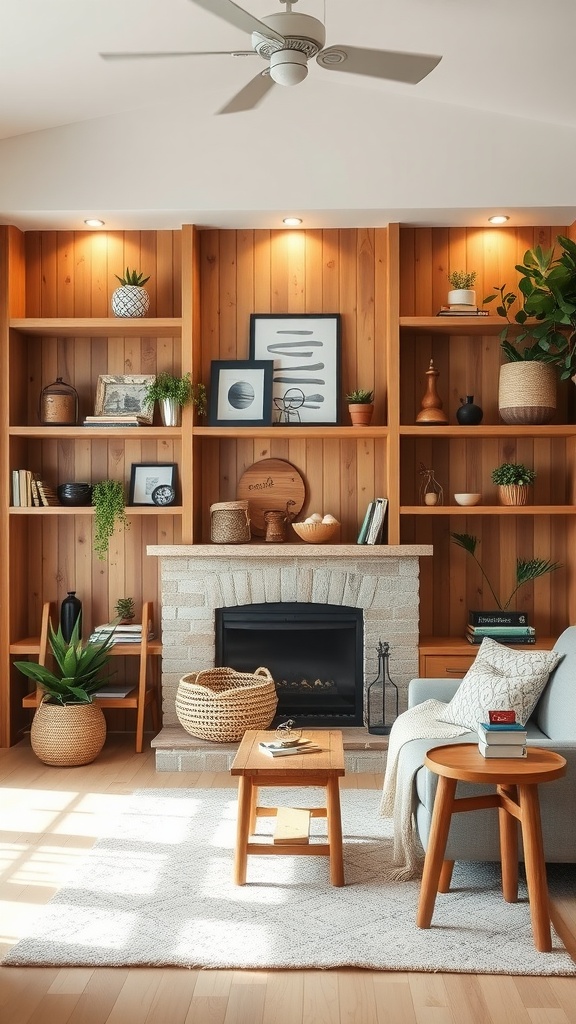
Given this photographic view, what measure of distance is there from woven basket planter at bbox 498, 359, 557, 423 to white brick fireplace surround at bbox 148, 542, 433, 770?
96cm

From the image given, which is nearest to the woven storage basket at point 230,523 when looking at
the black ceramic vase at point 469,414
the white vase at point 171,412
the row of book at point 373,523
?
the white vase at point 171,412

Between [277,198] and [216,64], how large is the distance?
27.8 inches

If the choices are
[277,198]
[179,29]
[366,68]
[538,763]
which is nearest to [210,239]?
[277,198]

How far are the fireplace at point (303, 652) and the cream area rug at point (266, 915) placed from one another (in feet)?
4.46

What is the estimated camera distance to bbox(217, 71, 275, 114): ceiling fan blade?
3205mm

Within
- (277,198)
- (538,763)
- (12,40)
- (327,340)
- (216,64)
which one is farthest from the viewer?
(327,340)

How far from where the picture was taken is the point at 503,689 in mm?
3760

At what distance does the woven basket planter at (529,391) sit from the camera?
4977mm

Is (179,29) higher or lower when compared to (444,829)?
higher

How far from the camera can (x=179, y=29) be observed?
4.20m

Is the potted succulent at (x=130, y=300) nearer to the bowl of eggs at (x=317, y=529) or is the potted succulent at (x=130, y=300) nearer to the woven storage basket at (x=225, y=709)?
the bowl of eggs at (x=317, y=529)

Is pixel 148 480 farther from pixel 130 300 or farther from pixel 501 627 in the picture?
pixel 501 627

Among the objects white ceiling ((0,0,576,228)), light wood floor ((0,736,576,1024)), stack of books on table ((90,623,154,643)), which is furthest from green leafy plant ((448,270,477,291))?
light wood floor ((0,736,576,1024))

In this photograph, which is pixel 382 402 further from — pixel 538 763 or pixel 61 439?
pixel 538 763
